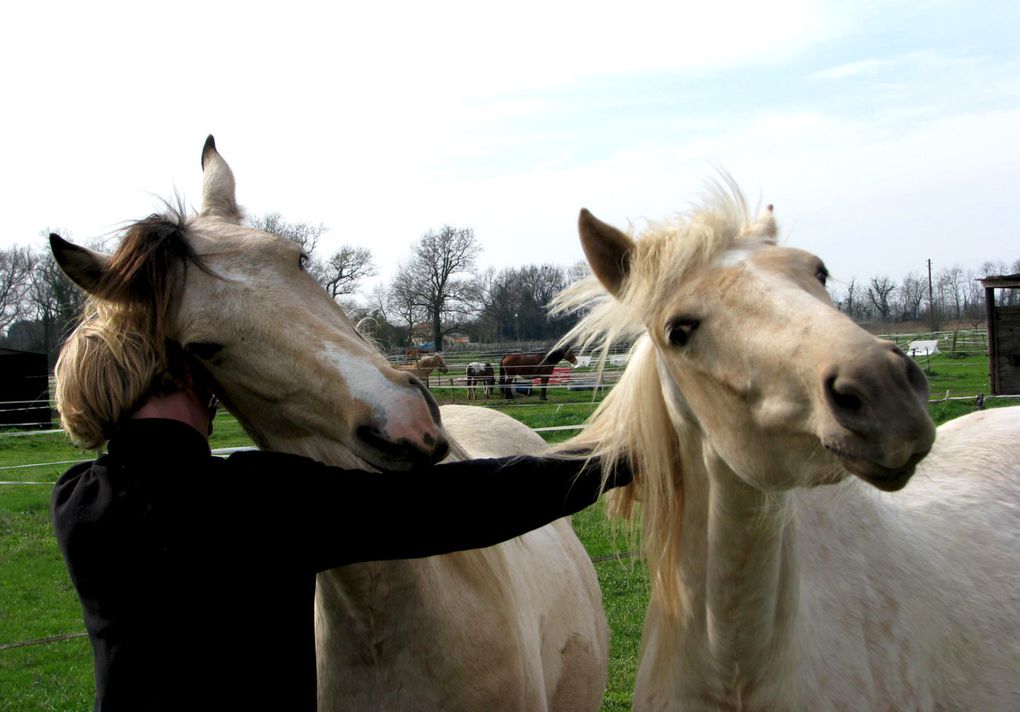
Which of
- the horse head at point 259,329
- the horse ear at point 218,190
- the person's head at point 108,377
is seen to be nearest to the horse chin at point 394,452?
the horse head at point 259,329

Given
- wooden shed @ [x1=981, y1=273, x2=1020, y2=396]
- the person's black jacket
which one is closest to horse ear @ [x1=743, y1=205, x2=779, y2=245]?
the person's black jacket

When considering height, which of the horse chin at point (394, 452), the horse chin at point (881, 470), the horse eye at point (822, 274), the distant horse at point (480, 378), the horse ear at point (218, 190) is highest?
the horse ear at point (218, 190)

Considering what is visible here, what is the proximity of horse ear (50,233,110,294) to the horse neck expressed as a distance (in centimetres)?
151

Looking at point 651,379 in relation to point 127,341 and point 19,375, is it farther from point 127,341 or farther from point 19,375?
point 19,375

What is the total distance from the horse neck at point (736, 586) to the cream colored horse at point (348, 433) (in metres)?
0.56

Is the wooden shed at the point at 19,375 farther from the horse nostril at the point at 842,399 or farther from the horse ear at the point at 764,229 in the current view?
the horse nostril at the point at 842,399

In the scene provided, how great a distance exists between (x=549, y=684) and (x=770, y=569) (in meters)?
1.18

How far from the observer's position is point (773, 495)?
6.59 ft

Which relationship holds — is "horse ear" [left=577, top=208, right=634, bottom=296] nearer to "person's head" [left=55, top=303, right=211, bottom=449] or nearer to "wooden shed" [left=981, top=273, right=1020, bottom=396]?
"person's head" [left=55, top=303, right=211, bottom=449]

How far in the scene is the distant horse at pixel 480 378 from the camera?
22.7m

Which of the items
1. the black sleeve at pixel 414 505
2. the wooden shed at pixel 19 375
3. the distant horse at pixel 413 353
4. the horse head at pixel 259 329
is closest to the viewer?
the horse head at pixel 259 329

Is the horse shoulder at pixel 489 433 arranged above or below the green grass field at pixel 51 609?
above

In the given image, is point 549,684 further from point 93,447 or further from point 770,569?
point 93,447

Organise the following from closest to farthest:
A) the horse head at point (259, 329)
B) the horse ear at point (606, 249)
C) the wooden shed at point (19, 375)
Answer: the horse head at point (259, 329), the horse ear at point (606, 249), the wooden shed at point (19, 375)
